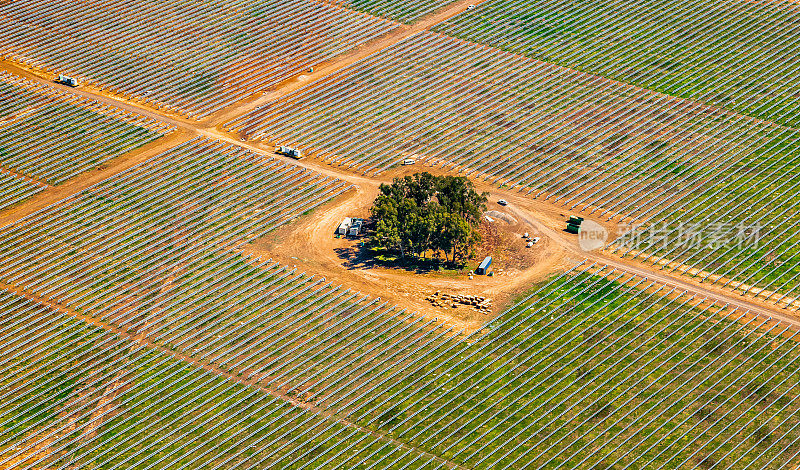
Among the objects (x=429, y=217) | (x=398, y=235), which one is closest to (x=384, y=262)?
(x=398, y=235)

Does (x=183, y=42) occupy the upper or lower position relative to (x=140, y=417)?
upper

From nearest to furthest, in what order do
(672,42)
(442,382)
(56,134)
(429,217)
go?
(442,382) → (429,217) → (56,134) → (672,42)

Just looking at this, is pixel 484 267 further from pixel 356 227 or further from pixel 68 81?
pixel 68 81

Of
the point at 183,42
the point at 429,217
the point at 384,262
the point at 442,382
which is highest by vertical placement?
the point at 183,42

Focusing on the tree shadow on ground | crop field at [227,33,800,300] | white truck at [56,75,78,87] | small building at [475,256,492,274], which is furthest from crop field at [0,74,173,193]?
small building at [475,256,492,274]

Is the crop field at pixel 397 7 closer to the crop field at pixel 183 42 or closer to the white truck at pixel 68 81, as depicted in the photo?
the crop field at pixel 183 42

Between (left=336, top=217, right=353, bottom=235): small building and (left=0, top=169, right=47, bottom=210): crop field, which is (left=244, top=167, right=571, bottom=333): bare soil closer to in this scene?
(left=336, top=217, right=353, bottom=235): small building

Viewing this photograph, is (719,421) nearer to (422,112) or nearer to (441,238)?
(441,238)
